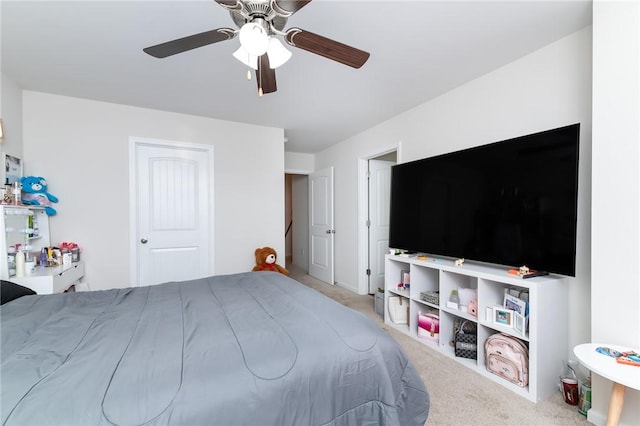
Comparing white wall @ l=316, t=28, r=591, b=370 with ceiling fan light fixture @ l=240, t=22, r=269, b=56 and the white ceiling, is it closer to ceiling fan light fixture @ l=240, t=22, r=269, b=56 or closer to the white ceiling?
the white ceiling

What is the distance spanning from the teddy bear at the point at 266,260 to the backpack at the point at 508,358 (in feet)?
7.75

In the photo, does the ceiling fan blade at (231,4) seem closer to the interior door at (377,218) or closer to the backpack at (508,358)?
the backpack at (508,358)

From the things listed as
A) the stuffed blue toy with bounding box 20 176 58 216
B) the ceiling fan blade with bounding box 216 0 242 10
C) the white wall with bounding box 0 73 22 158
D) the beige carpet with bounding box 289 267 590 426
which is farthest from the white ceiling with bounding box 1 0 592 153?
the beige carpet with bounding box 289 267 590 426

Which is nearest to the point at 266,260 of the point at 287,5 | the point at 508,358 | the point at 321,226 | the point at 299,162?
the point at 321,226

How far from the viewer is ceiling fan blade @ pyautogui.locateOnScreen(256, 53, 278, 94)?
152 centimetres

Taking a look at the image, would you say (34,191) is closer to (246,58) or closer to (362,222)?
(246,58)

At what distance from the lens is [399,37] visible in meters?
1.88

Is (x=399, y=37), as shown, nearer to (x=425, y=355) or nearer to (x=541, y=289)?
(x=541, y=289)

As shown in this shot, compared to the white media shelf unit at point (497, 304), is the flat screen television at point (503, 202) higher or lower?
higher

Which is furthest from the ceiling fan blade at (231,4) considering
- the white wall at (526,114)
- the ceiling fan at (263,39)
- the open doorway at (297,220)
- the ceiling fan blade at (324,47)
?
the open doorway at (297,220)

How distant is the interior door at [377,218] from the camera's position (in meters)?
4.09

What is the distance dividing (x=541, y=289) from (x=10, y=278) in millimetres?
3763

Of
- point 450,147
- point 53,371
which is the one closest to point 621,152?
point 450,147

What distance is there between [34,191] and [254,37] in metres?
2.80
